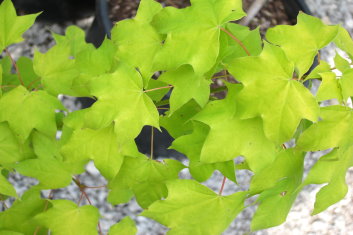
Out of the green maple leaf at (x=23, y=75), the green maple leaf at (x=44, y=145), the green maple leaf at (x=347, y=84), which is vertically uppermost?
the green maple leaf at (x=347, y=84)

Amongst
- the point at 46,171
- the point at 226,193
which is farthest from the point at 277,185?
the point at 226,193

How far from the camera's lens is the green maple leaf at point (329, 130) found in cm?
63

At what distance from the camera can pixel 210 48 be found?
0.65 metres

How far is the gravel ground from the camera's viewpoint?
162cm

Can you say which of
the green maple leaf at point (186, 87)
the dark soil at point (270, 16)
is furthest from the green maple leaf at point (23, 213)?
the dark soil at point (270, 16)

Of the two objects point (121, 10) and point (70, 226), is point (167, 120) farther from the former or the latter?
point (121, 10)

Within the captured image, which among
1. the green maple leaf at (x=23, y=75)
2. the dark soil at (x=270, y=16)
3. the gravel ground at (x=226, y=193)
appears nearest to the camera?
the green maple leaf at (x=23, y=75)

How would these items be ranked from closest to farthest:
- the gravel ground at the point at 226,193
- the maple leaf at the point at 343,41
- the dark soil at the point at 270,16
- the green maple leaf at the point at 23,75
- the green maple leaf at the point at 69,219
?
the maple leaf at the point at 343,41 → the green maple leaf at the point at 69,219 → the green maple leaf at the point at 23,75 → the gravel ground at the point at 226,193 → the dark soil at the point at 270,16

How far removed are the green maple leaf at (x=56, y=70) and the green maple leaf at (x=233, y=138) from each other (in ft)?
1.01

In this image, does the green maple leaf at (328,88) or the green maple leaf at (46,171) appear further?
the green maple leaf at (46,171)

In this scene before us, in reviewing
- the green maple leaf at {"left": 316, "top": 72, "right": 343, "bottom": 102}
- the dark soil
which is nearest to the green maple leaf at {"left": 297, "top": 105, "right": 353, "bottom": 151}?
the green maple leaf at {"left": 316, "top": 72, "right": 343, "bottom": 102}

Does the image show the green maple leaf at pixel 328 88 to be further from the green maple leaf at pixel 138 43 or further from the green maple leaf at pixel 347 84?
the green maple leaf at pixel 138 43

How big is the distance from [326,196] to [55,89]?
0.50 meters

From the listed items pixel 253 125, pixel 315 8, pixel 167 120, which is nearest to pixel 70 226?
pixel 167 120
